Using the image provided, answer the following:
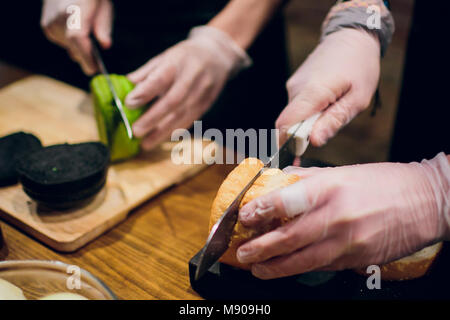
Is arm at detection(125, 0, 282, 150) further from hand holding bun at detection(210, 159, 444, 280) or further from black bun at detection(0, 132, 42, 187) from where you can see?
hand holding bun at detection(210, 159, 444, 280)

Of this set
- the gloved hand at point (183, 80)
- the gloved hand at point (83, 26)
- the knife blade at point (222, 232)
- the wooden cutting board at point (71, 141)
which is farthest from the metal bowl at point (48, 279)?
the gloved hand at point (83, 26)

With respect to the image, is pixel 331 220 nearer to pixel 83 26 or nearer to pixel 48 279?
pixel 48 279

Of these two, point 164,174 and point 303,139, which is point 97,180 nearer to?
point 164,174

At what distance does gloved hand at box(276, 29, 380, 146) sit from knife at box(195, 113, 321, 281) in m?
0.04

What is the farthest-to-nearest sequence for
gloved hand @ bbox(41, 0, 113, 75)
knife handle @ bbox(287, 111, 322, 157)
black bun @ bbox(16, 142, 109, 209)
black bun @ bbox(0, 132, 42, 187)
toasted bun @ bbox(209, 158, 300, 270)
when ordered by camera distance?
gloved hand @ bbox(41, 0, 113, 75) → black bun @ bbox(0, 132, 42, 187) → black bun @ bbox(16, 142, 109, 209) → knife handle @ bbox(287, 111, 322, 157) → toasted bun @ bbox(209, 158, 300, 270)

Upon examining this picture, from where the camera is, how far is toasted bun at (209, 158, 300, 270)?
0.81m

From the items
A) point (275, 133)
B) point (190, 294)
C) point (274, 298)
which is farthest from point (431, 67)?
point (190, 294)

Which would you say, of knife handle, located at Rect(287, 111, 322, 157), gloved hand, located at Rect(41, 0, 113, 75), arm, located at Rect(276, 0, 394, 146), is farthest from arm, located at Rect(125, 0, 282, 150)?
knife handle, located at Rect(287, 111, 322, 157)

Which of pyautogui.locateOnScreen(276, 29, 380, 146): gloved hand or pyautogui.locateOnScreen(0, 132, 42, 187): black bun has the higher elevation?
pyautogui.locateOnScreen(276, 29, 380, 146): gloved hand

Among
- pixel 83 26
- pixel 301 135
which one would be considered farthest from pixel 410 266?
pixel 83 26

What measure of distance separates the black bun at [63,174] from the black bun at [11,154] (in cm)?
10

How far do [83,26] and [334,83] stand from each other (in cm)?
105

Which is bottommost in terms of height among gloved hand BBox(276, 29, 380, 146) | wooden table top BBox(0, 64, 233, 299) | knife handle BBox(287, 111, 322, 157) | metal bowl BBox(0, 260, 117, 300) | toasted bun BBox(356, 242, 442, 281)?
wooden table top BBox(0, 64, 233, 299)

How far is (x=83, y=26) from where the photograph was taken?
162 cm
